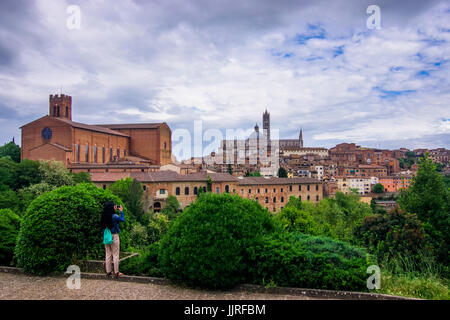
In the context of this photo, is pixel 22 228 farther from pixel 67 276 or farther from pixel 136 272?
pixel 136 272

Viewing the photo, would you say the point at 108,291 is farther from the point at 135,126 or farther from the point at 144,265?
the point at 135,126

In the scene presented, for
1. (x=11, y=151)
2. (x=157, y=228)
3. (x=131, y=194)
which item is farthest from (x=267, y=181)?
(x=11, y=151)

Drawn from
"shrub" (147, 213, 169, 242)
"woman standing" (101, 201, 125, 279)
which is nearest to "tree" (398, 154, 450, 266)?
"woman standing" (101, 201, 125, 279)

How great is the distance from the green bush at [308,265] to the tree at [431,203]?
1155cm

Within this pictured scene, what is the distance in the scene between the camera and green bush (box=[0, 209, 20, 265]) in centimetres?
727

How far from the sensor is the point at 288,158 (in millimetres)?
111688

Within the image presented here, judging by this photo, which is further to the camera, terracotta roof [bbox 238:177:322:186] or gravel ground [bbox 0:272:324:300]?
terracotta roof [bbox 238:177:322:186]

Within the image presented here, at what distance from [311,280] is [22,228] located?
5748 mm

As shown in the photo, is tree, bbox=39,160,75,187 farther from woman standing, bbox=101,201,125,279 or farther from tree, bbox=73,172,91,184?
woman standing, bbox=101,201,125,279

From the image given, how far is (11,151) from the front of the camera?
54.7 meters

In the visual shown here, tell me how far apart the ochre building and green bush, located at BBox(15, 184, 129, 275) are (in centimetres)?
4050

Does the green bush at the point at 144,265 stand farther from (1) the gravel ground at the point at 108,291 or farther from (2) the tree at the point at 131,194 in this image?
(2) the tree at the point at 131,194

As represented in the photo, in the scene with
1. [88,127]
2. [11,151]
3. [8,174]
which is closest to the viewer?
[8,174]

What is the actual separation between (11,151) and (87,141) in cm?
1621
